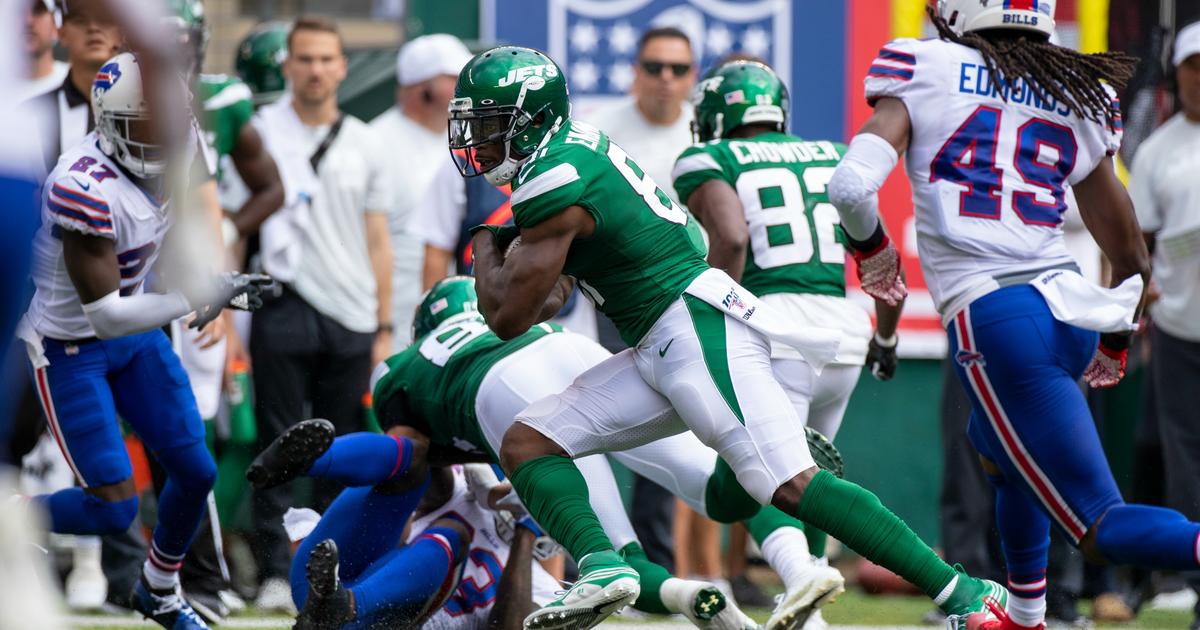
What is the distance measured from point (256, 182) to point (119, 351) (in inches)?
63.4

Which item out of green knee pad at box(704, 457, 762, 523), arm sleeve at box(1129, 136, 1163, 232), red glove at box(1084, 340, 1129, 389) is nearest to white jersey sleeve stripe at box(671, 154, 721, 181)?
green knee pad at box(704, 457, 762, 523)

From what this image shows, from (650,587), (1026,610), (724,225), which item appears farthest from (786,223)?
(1026,610)

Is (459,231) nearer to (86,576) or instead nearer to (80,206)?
(86,576)

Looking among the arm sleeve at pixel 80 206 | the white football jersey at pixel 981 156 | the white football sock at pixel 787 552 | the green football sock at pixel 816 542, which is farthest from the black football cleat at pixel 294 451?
the white football jersey at pixel 981 156

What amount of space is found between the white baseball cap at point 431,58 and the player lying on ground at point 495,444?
2605 millimetres

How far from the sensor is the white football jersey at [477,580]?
5468 millimetres

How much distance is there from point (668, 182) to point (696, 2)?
162 centimetres

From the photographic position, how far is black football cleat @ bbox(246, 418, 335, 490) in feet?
16.3

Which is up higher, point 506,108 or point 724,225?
point 506,108

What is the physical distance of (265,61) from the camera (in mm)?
8062

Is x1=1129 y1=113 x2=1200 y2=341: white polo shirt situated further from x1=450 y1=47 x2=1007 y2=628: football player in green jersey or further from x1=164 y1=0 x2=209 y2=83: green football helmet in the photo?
x1=164 y1=0 x2=209 y2=83: green football helmet

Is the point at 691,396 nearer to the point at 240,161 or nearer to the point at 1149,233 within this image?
the point at 240,161

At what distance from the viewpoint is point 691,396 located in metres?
4.50

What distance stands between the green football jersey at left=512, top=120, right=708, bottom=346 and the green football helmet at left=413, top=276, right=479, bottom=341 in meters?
1.03
